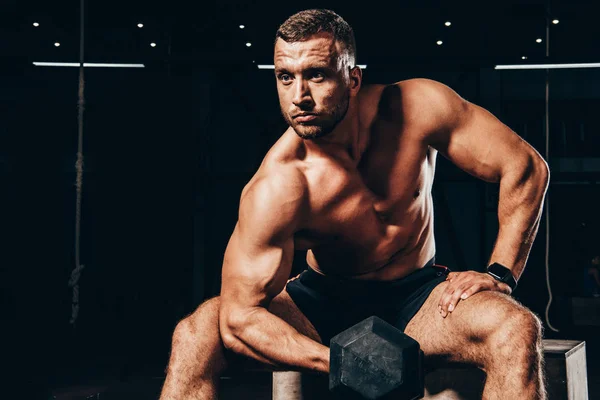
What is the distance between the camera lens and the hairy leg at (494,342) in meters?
1.33

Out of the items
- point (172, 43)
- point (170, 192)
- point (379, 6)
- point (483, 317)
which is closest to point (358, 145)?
point (483, 317)

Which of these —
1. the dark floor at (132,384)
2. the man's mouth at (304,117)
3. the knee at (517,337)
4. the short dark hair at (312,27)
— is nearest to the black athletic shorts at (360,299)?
the knee at (517,337)

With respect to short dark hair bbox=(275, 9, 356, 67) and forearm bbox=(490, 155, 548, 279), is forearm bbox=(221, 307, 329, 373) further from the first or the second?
short dark hair bbox=(275, 9, 356, 67)

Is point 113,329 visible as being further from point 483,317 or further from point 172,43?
point 483,317

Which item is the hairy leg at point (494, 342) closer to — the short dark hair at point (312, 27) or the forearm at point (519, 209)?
the forearm at point (519, 209)

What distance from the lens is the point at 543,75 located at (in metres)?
7.13

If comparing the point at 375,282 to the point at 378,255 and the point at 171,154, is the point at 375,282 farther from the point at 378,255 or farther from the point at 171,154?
the point at 171,154

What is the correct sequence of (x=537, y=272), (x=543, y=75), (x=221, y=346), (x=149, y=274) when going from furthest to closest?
(x=537, y=272) < (x=543, y=75) < (x=149, y=274) < (x=221, y=346)

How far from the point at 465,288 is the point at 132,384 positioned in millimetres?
2961

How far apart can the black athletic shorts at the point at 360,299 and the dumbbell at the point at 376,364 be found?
538 millimetres

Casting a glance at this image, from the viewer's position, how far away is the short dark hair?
152cm

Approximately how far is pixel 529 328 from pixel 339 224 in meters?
0.51

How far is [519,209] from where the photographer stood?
1687 millimetres

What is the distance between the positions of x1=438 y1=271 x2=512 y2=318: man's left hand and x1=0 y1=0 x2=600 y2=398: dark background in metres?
2.97
